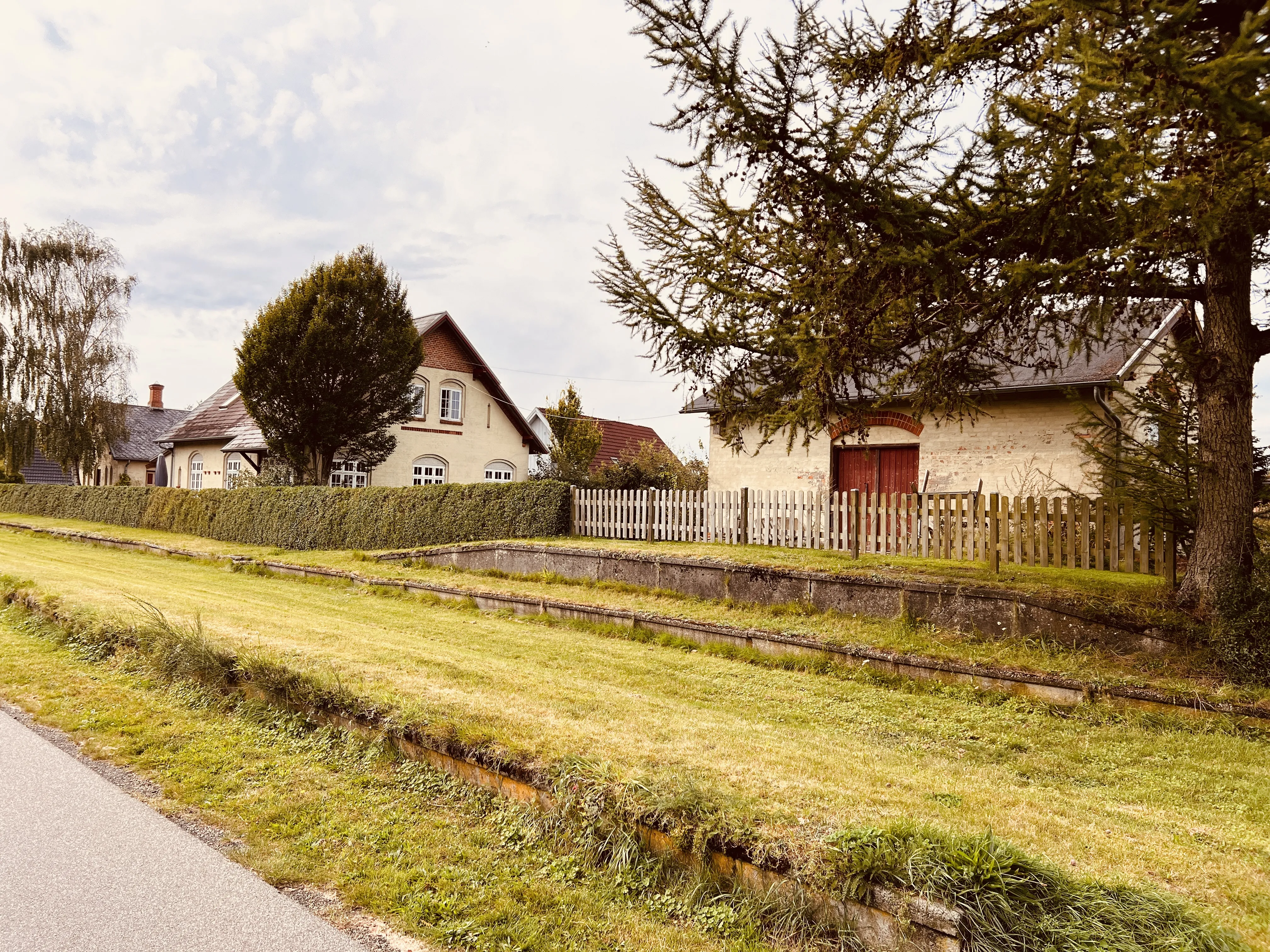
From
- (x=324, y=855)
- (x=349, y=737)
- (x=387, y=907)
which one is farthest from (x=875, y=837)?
(x=349, y=737)

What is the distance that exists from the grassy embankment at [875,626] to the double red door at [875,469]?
23.2 ft

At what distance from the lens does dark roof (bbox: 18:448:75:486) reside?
176 ft

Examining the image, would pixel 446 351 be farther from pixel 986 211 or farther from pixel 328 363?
pixel 986 211

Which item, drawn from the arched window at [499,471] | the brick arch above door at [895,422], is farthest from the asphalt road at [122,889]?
the arched window at [499,471]

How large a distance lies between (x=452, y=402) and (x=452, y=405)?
0.11m

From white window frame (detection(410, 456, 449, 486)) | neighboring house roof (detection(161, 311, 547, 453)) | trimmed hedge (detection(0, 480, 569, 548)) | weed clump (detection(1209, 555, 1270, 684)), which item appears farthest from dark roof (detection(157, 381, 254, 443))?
weed clump (detection(1209, 555, 1270, 684))

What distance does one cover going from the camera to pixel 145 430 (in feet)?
161

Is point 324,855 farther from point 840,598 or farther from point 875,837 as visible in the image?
point 840,598

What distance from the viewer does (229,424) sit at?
3272 cm

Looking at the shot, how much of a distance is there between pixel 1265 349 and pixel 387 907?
8618 millimetres

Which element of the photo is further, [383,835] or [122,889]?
[383,835]

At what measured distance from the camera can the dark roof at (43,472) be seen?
53500mm

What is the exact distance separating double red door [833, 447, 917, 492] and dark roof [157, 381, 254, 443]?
2275cm

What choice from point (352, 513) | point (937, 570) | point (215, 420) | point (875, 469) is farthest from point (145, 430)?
point (937, 570)
